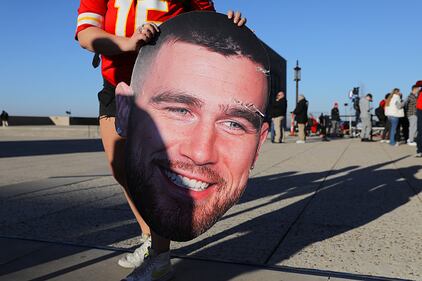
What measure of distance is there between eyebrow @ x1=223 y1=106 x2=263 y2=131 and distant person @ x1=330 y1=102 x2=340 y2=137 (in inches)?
795

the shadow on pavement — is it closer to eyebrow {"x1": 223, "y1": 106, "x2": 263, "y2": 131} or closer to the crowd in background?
eyebrow {"x1": 223, "y1": 106, "x2": 263, "y2": 131}

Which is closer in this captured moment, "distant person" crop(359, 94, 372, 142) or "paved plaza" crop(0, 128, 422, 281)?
"paved plaza" crop(0, 128, 422, 281)

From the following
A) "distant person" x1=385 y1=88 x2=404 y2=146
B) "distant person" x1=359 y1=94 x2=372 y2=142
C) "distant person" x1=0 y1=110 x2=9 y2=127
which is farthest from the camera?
"distant person" x1=0 y1=110 x2=9 y2=127

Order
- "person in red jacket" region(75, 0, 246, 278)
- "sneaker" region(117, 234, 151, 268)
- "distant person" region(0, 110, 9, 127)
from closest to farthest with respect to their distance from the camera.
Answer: "person in red jacket" region(75, 0, 246, 278) < "sneaker" region(117, 234, 151, 268) < "distant person" region(0, 110, 9, 127)

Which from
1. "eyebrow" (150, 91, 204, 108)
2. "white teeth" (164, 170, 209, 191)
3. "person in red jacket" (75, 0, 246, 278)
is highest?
"person in red jacket" (75, 0, 246, 278)

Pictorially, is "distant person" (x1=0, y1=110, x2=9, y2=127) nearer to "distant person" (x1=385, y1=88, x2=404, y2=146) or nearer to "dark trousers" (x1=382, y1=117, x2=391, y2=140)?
"dark trousers" (x1=382, y1=117, x2=391, y2=140)

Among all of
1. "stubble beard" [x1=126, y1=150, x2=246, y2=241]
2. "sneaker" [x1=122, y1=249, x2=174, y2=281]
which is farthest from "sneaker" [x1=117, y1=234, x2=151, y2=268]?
"stubble beard" [x1=126, y1=150, x2=246, y2=241]

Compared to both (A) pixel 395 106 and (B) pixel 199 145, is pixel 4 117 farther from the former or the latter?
(B) pixel 199 145

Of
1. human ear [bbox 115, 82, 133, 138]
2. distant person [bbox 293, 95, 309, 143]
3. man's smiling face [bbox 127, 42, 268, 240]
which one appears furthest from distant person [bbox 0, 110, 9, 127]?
man's smiling face [bbox 127, 42, 268, 240]

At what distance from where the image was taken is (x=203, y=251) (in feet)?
9.27

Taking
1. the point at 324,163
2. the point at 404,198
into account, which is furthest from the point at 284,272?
the point at 324,163

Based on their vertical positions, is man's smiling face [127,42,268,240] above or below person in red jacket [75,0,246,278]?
below

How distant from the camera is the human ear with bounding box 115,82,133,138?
5.36 feet

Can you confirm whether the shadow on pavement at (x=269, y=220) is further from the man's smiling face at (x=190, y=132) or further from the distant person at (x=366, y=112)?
the distant person at (x=366, y=112)
